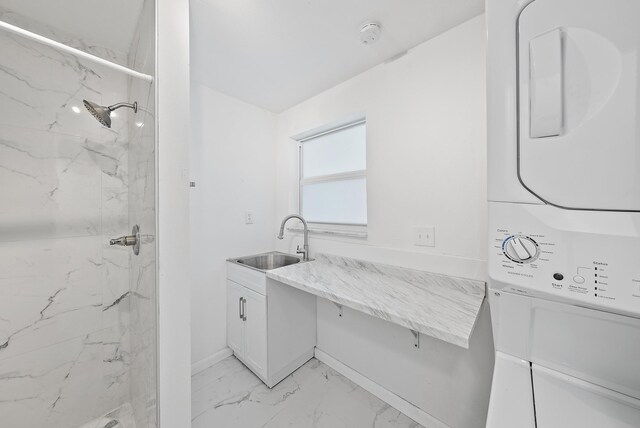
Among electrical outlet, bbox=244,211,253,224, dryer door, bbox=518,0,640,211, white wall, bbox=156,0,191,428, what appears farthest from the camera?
electrical outlet, bbox=244,211,253,224

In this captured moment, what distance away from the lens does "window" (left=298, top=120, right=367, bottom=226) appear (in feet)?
6.24

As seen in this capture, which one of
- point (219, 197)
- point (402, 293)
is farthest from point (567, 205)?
point (219, 197)

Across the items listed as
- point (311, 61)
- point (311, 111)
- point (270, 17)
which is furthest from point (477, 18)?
point (311, 111)

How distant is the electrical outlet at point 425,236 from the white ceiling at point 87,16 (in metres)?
1.93

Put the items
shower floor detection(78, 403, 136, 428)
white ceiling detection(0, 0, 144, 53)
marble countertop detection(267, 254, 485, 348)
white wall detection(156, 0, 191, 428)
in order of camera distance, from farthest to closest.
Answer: shower floor detection(78, 403, 136, 428) < white ceiling detection(0, 0, 144, 53) < marble countertop detection(267, 254, 485, 348) < white wall detection(156, 0, 191, 428)

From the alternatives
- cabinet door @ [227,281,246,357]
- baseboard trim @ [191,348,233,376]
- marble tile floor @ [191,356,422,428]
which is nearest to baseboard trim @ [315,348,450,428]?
marble tile floor @ [191,356,422,428]

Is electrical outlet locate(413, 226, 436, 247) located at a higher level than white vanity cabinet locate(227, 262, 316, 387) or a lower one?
higher

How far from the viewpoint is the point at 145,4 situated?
1072 mm

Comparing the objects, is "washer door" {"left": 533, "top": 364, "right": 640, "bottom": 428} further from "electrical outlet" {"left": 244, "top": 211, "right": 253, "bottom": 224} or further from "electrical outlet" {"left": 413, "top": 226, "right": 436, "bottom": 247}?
"electrical outlet" {"left": 244, "top": 211, "right": 253, "bottom": 224}

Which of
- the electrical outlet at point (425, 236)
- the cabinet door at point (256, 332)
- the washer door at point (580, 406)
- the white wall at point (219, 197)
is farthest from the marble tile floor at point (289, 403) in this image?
the washer door at point (580, 406)

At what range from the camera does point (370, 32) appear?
129 centimetres

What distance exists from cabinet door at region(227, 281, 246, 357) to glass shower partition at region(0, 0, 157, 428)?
655 mm

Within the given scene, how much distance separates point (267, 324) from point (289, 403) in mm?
503

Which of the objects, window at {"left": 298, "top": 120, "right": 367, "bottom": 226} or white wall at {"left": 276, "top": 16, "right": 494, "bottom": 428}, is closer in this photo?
white wall at {"left": 276, "top": 16, "right": 494, "bottom": 428}
